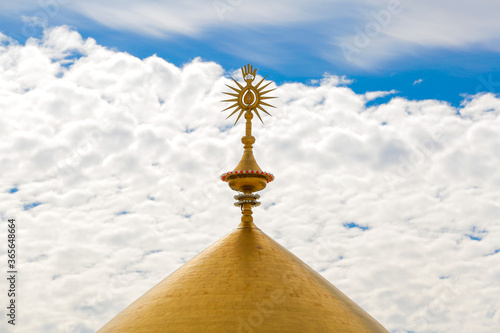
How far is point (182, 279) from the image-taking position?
2089 centimetres

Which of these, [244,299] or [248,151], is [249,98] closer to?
[248,151]

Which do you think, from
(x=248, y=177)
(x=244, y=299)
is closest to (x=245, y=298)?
(x=244, y=299)

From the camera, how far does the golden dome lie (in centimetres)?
1873

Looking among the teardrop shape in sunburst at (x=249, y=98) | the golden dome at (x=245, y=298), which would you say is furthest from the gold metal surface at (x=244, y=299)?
the teardrop shape in sunburst at (x=249, y=98)

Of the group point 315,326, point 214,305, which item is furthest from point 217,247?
point 315,326

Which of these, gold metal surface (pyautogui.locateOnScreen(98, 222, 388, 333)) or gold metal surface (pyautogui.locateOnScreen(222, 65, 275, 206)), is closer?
gold metal surface (pyautogui.locateOnScreen(98, 222, 388, 333))

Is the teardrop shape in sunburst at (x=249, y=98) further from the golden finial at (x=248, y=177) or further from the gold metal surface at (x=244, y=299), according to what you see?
the gold metal surface at (x=244, y=299)

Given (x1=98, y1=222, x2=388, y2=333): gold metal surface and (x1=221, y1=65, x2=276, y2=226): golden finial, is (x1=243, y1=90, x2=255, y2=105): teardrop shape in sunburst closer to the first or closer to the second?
(x1=221, y1=65, x2=276, y2=226): golden finial

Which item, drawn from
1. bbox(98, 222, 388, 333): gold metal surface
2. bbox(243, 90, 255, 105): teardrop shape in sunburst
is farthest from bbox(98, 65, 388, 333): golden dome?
bbox(243, 90, 255, 105): teardrop shape in sunburst

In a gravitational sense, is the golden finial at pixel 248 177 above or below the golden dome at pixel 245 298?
above

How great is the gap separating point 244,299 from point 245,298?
6 cm

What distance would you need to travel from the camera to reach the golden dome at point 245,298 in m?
18.7

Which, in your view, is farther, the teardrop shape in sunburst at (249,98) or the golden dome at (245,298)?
the teardrop shape in sunburst at (249,98)

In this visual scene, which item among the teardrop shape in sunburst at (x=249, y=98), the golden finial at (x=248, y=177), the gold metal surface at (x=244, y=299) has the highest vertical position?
the teardrop shape in sunburst at (x=249, y=98)
